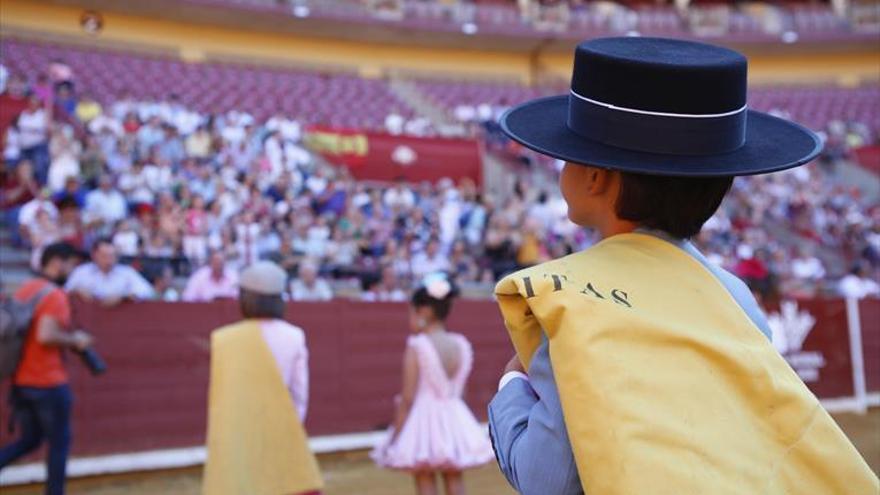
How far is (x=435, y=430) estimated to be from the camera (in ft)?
16.9

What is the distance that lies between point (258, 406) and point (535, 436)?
10.4ft

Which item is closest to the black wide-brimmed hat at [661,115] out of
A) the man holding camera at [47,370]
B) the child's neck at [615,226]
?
the child's neck at [615,226]

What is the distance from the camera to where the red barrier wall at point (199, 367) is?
768cm

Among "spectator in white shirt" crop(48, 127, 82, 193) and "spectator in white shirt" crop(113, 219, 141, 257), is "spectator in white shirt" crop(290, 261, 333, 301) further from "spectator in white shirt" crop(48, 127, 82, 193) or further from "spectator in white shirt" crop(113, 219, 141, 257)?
"spectator in white shirt" crop(48, 127, 82, 193)

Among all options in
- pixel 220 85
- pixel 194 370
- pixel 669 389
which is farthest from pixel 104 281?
pixel 220 85

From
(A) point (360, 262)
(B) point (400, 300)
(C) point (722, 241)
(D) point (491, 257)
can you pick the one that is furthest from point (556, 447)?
(C) point (722, 241)

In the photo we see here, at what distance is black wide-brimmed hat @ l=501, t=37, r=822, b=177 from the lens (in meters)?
1.49

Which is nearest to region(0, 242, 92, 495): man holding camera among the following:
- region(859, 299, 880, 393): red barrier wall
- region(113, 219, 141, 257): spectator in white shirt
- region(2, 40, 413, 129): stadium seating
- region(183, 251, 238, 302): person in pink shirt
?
region(183, 251, 238, 302): person in pink shirt

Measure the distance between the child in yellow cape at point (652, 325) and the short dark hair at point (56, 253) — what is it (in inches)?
174

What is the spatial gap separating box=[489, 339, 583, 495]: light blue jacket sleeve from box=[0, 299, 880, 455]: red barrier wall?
666 centimetres

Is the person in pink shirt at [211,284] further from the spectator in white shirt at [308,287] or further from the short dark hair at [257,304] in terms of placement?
the short dark hair at [257,304]

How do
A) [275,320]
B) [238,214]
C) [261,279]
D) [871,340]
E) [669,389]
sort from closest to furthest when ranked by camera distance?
[669,389], [261,279], [275,320], [238,214], [871,340]

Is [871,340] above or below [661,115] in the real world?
below

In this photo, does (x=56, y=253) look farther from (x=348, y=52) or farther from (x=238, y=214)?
(x=348, y=52)
